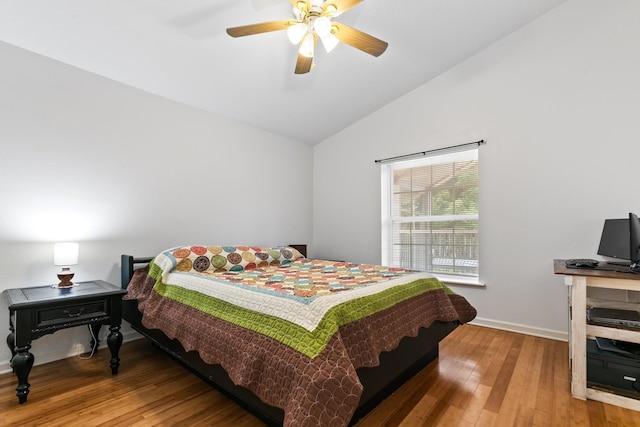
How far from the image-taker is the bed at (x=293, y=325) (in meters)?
1.31

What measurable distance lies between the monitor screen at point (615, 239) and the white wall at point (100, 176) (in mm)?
3491

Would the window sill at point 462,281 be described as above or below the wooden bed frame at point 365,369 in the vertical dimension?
above

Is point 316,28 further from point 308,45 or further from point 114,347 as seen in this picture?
point 114,347

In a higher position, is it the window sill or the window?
the window

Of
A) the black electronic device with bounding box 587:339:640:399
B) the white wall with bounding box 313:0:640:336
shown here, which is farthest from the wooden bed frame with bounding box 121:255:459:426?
the white wall with bounding box 313:0:640:336

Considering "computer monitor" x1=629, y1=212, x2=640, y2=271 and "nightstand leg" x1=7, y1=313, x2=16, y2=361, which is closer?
"computer monitor" x1=629, y1=212, x2=640, y2=271

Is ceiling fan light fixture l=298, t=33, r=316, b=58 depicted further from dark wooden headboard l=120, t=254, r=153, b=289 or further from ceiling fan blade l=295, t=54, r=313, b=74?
dark wooden headboard l=120, t=254, r=153, b=289

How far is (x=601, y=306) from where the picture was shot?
2.24 meters

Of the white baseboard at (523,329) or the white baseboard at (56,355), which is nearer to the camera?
the white baseboard at (56,355)

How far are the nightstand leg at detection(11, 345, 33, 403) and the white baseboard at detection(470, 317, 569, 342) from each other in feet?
12.3

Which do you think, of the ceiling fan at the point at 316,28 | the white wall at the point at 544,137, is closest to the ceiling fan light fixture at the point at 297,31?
the ceiling fan at the point at 316,28

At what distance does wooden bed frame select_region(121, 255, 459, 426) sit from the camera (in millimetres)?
1560

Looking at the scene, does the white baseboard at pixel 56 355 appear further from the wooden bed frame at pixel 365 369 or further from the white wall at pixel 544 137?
the white wall at pixel 544 137

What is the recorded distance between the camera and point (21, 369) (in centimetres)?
186
